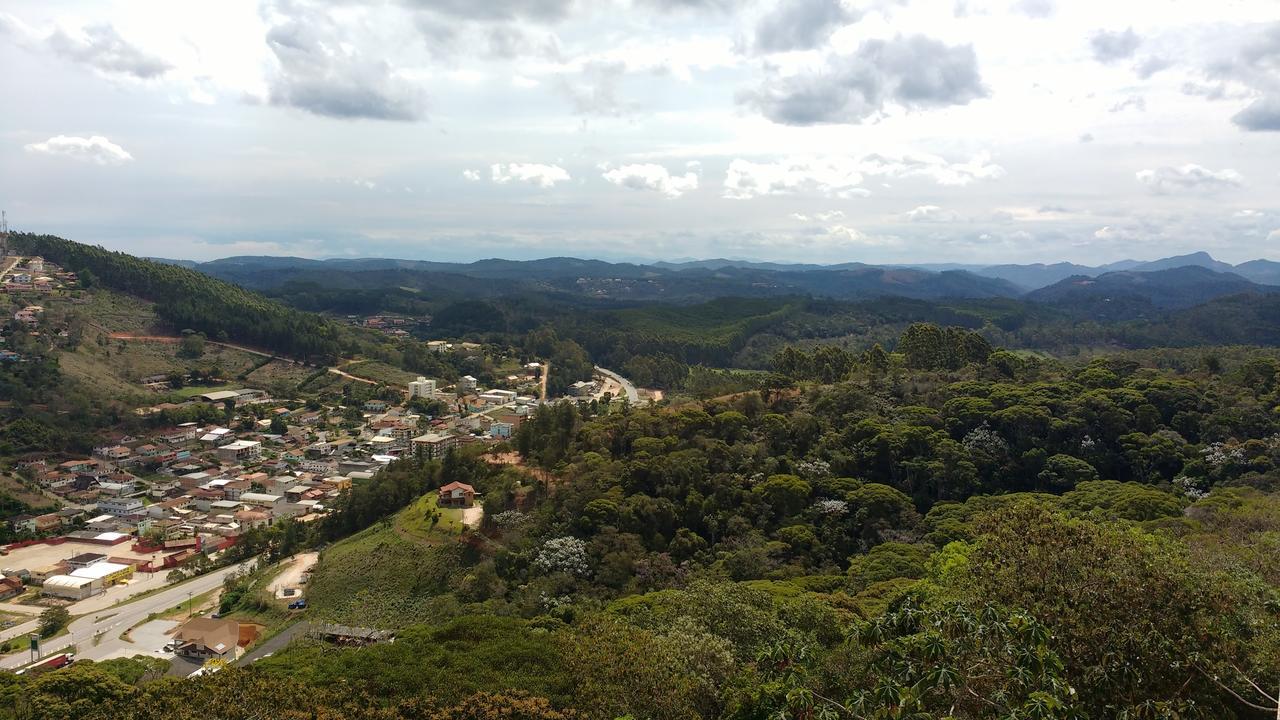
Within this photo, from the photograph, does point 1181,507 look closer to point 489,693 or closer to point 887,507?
point 887,507

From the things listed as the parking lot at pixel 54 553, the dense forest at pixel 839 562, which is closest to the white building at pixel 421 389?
the parking lot at pixel 54 553

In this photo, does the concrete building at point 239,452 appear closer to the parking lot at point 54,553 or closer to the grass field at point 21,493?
the grass field at point 21,493

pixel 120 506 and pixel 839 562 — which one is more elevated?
pixel 839 562

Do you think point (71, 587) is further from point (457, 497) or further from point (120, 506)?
point (457, 497)

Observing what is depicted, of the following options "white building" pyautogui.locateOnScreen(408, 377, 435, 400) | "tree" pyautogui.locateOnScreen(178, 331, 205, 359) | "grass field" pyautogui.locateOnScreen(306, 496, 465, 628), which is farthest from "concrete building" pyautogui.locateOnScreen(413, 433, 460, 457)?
"tree" pyautogui.locateOnScreen(178, 331, 205, 359)

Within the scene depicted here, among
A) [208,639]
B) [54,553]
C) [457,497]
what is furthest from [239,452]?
[208,639]

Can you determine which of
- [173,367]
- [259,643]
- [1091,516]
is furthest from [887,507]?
[173,367]
